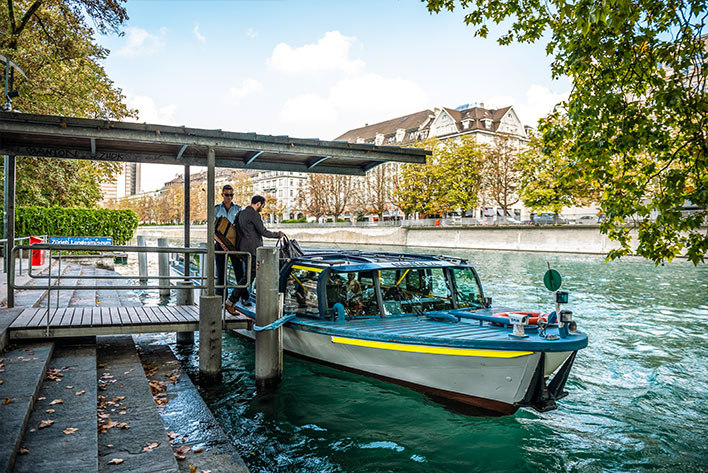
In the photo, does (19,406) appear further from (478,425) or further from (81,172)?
(81,172)

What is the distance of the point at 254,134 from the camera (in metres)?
8.18

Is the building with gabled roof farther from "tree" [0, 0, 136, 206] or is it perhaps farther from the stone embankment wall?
"tree" [0, 0, 136, 206]

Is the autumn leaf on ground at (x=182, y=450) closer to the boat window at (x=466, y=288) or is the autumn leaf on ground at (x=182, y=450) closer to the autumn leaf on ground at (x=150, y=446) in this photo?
the autumn leaf on ground at (x=150, y=446)

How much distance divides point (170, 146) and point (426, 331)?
5.56 meters

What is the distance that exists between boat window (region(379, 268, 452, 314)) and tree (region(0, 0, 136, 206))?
49.7ft

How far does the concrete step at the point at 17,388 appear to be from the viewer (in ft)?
12.5

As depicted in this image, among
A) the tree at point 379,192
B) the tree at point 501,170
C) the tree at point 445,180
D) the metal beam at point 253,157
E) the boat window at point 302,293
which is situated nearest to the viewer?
the boat window at point 302,293

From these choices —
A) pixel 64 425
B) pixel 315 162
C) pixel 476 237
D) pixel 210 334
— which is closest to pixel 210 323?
pixel 210 334

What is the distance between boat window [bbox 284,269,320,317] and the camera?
8.65 metres

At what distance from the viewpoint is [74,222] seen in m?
28.2

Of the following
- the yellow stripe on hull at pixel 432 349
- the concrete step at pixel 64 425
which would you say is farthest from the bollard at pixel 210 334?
the yellow stripe on hull at pixel 432 349

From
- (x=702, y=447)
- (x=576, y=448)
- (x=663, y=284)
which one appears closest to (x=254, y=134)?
(x=576, y=448)

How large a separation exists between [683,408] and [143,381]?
799cm

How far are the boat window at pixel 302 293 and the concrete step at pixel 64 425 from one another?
3429mm
